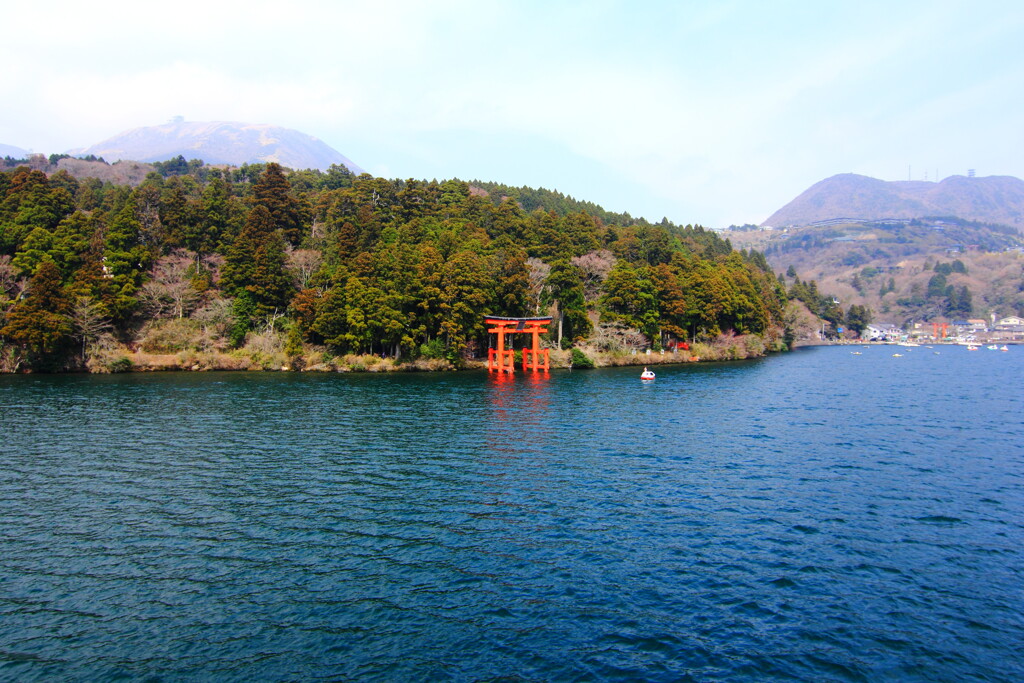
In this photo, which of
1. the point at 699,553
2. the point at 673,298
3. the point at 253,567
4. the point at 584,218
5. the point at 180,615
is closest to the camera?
the point at 180,615

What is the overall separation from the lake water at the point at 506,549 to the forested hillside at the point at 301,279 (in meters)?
24.2

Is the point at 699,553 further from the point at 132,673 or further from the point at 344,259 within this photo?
the point at 344,259

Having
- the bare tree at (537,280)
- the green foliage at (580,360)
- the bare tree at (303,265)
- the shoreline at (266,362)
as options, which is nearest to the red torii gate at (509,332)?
the shoreline at (266,362)

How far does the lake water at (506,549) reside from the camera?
1106 centimetres

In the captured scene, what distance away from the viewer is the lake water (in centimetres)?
1106

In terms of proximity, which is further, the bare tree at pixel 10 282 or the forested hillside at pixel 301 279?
the forested hillside at pixel 301 279

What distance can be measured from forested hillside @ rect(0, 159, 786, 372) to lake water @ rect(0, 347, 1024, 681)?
Answer: 24.2m

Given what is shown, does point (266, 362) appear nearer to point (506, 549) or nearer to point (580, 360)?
point (580, 360)

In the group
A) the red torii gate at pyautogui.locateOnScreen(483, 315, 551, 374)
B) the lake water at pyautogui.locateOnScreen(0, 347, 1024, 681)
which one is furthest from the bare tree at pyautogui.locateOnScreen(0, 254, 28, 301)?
the red torii gate at pyautogui.locateOnScreen(483, 315, 551, 374)

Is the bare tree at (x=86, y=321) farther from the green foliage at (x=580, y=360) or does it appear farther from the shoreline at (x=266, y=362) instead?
the green foliage at (x=580, y=360)

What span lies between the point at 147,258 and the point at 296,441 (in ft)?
154

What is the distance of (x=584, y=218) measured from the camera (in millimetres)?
78875

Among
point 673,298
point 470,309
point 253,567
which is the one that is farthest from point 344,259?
point 253,567

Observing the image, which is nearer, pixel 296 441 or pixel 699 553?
pixel 699 553
